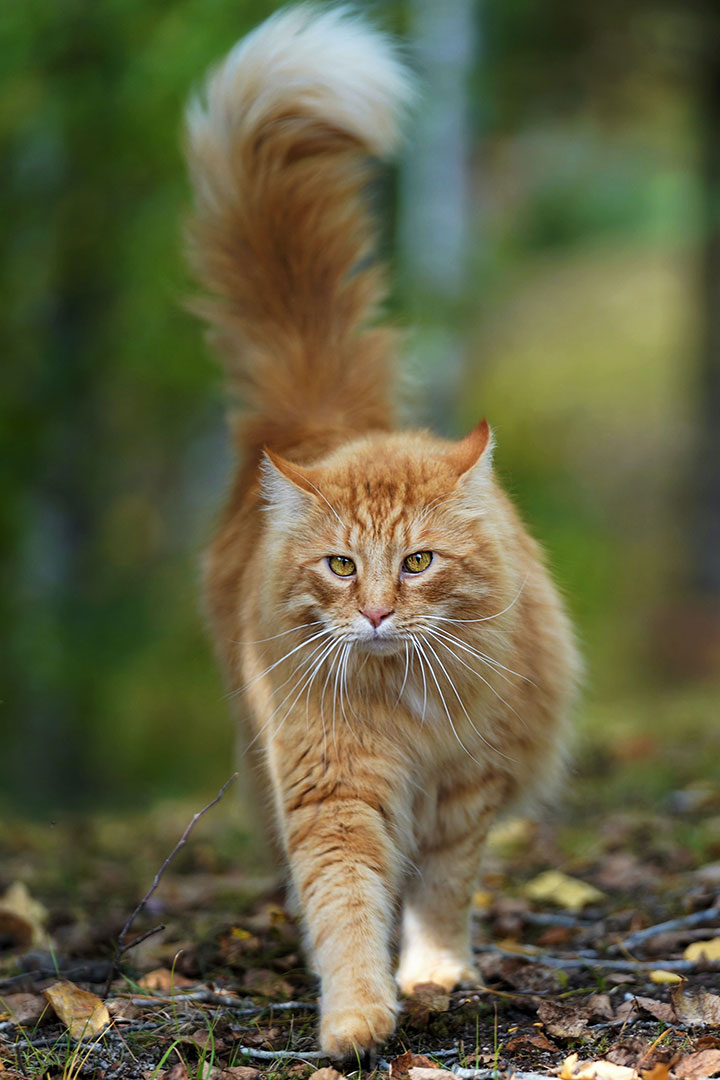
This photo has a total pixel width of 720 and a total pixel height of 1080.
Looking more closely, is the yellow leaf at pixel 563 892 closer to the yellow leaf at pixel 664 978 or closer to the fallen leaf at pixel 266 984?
the yellow leaf at pixel 664 978

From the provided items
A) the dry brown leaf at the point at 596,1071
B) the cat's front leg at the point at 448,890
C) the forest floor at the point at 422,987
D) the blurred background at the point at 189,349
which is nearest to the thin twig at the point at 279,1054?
the forest floor at the point at 422,987

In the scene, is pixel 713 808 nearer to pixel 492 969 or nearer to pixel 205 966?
pixel 492 969

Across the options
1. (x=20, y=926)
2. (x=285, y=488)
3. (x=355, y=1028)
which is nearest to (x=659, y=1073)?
(x=355, y=1028)

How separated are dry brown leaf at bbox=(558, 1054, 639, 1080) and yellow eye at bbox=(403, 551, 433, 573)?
1110 mm

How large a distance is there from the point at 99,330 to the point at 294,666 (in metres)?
6.19

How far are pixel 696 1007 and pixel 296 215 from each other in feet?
8.73

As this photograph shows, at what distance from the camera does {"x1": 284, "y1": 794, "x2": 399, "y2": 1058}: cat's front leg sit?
7.70ft

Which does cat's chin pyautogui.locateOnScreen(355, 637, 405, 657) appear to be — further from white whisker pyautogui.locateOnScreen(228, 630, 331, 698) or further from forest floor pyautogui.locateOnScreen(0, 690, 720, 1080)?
forest floor pyautogui.locateOnScreen(0, 690, 720, 1080)

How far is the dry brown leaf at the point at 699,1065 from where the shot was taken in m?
2.14

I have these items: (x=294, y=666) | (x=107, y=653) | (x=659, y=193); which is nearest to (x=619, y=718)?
(x=107, y=653)

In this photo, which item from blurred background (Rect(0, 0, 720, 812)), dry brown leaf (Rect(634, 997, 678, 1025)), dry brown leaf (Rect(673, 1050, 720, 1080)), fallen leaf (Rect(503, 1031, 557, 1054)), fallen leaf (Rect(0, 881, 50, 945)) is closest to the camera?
dry brown leaf (Rect(673, 1050, 720, 1080))

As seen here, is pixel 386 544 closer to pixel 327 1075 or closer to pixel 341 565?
pixel 341 565

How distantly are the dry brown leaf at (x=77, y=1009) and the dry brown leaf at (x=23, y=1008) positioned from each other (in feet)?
0.12

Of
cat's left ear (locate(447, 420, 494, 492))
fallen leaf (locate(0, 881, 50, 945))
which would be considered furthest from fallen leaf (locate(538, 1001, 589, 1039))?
fallen leaf (locate(0, 881, 50, 945))
